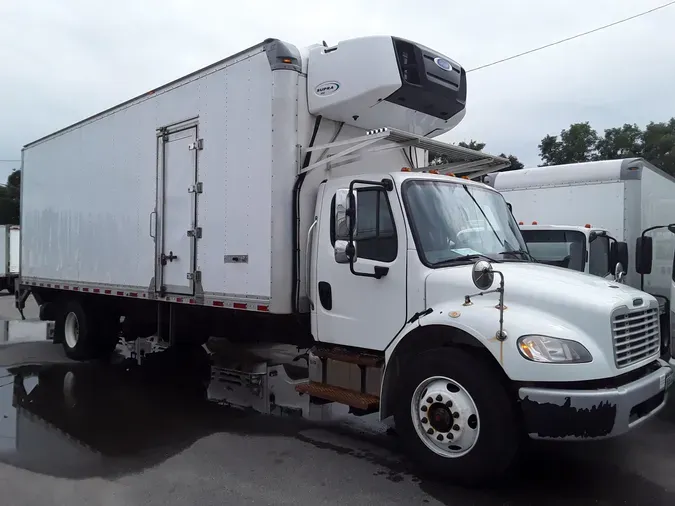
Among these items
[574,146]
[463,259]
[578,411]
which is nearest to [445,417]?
[578,411]

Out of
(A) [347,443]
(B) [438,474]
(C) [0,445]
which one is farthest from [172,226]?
(B) [438,474]

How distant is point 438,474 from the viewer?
4445 millimetres

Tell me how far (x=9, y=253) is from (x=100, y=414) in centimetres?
2108

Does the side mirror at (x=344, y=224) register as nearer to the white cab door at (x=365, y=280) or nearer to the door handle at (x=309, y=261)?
the white cab door at (x=365, y=280)

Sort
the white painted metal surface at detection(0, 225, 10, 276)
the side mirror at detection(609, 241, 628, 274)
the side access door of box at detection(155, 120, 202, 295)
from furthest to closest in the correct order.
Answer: the white painted metal surface at detection(0, 225, 10, 276) → the side mirror at detection(609, 241, 628, 274) → the side access door of box at detection(155, 120, 202, 295)

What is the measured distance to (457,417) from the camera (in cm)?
430

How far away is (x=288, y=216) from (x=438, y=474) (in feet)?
9.13

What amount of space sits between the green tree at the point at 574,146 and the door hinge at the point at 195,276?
2822 cm

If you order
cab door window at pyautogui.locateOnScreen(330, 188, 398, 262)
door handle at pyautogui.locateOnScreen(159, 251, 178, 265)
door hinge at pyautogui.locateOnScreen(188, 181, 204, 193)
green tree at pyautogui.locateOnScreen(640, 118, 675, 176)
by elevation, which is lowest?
door handle at pyautogui.locateOnScreen(159, 251, 178, 265)

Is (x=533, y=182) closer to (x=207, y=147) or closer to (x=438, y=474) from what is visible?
(x=207, y=147)

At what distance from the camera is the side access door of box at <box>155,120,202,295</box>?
6.92m

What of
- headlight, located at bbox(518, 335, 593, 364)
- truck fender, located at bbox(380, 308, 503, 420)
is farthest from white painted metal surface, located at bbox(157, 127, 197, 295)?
headlight, located at bbox(518, 335, 593, 364)

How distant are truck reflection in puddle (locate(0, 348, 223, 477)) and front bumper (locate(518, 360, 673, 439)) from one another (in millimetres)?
3296

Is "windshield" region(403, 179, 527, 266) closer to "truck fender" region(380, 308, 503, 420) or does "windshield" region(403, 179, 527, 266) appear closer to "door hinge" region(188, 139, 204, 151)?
"truck fender" region(380, 308, 503, 420)
